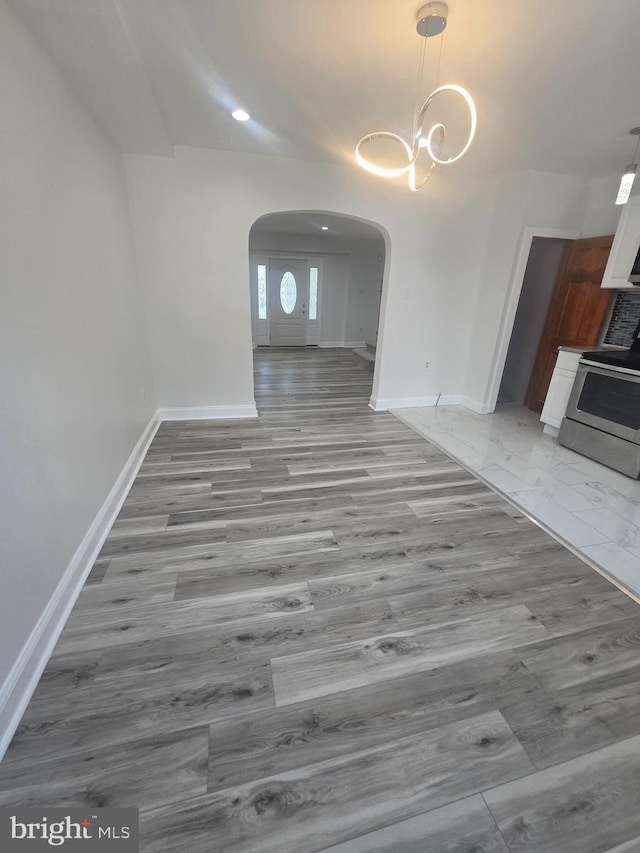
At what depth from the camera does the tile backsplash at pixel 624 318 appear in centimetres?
361

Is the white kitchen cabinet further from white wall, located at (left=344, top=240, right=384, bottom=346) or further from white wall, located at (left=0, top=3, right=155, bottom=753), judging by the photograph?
white wall, located at (left=344, top=240, right=384, bottom=346)

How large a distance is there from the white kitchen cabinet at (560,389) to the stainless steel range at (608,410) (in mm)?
124

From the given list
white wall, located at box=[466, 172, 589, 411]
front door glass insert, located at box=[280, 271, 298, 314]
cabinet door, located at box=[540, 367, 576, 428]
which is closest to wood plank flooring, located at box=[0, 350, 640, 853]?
cabinet door, located at box=[540, 367, 576, 428]

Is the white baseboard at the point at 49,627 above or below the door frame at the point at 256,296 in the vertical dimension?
below

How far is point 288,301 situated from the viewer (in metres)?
8.83

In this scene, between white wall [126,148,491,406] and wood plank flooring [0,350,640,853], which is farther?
white wall [126,148,491,406]

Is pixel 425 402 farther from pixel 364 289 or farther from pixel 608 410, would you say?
pixel 364 289

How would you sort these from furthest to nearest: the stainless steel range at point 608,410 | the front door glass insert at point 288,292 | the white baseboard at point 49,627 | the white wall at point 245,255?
the front door glass insert at point 288,292 < the white wall at point 245,255 < the stainless steel range at point 608,410 < the white baseboard at point 49,627

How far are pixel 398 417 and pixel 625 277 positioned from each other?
2459 millimetres

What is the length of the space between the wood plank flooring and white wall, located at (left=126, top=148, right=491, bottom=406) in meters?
1.90

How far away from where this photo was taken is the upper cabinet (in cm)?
318

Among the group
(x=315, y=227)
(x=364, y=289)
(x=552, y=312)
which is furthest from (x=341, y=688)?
(x=364, y=289)

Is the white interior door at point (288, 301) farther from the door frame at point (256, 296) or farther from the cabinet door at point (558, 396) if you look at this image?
the cabinet door at point (558, 396)

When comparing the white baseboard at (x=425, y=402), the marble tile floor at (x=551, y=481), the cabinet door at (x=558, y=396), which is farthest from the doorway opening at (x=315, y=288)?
the cabinet door at (x=558, y=396)
